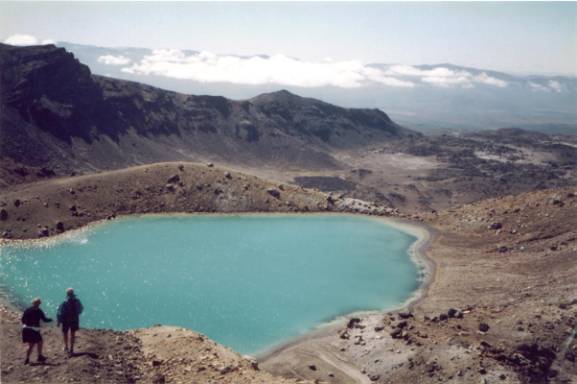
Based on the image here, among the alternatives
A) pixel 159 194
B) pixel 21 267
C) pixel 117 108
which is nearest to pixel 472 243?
pixel 159 194

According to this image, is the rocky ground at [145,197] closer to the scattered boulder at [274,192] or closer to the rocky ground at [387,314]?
the scattered boulder at [274,192]

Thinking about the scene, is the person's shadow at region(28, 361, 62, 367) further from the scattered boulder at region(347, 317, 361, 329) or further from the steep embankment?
the steep embankment

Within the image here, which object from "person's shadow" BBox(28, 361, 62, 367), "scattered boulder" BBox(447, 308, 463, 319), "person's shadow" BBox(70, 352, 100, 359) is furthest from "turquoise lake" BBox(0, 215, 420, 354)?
"person's shadow" BBox(28, 361, 62, 367)

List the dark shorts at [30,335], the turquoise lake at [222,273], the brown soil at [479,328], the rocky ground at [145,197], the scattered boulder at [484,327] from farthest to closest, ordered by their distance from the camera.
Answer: the rocky ground at [145,197] < the turquoise lake at [222,273] < the scattered boulder at [484,327] < the brown soil at [479,328] < the dark shorts at [30,335]

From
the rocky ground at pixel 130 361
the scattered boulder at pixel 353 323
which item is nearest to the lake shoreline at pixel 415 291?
A: the scattered boulder at pixel 353 323

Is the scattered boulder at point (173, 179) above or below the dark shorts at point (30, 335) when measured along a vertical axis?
above

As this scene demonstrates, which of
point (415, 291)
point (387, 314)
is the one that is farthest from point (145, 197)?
point (387, 314)

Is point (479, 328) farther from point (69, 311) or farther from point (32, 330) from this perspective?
point (32, 330)
